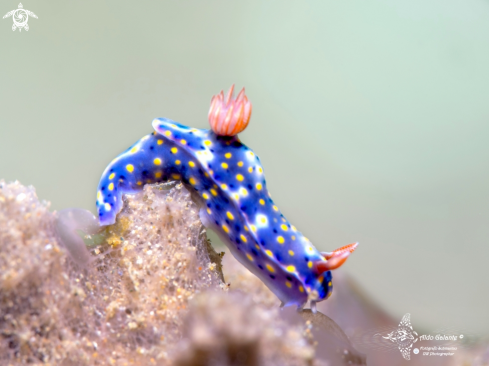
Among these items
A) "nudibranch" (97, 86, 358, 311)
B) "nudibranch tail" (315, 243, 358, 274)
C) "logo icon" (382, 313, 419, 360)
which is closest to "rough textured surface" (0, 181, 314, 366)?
"nudibranch" (97, 86, 358, 311)

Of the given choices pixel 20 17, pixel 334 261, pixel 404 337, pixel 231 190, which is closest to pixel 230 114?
pixel 231 190

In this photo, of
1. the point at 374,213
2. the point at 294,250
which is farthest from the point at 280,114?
the point at 294,250

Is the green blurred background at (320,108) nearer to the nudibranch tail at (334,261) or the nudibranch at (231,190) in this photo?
the nudibranch at (231,190)

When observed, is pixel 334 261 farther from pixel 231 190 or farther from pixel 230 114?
pixel 230 114

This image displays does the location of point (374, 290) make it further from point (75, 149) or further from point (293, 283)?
point (75, 149)

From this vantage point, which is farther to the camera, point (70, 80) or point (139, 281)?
point (70, 80)

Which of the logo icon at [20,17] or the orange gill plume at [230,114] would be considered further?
the logo icon at [20,17]

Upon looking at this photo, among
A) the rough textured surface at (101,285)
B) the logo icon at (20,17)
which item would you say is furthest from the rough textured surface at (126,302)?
the logo icon at (20,17)

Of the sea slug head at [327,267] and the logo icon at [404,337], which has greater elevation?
the sea slug head at [327,267]
